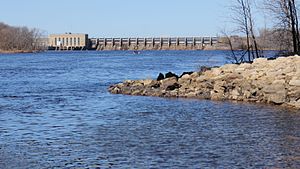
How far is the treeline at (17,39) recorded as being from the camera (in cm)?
16900

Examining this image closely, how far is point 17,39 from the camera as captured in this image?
173m

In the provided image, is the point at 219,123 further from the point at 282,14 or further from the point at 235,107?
the point at 282,14

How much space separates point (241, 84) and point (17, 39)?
152199mm

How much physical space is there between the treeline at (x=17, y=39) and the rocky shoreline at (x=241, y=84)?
463 feet

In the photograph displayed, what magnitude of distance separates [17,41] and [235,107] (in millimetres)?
156579

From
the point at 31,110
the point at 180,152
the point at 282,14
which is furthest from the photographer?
the point at 282,14

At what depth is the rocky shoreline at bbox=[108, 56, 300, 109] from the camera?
83.3 ft

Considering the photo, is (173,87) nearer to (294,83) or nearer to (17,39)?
(294,83)

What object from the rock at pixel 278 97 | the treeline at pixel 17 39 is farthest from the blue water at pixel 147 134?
the treeline at pixel 17 39

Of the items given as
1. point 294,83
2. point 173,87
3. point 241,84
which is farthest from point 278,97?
point 173,87

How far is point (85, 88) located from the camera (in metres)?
37.8

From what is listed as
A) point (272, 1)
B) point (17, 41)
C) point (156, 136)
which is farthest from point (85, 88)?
point (17, 41)

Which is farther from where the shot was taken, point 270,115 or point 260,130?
point 270,115

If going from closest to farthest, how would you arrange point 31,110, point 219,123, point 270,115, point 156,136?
point 156,136 → point 219,123 → point 270,115 → point 31,110
